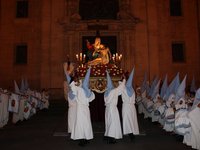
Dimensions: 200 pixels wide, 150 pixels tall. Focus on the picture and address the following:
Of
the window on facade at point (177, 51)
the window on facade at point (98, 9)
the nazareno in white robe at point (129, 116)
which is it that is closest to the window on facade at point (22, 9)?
the window on facade at point (98, 9)

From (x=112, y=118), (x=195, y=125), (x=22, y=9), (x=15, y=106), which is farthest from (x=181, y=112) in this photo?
(x=22, y=9)

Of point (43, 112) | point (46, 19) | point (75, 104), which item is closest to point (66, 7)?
point (46, 19)

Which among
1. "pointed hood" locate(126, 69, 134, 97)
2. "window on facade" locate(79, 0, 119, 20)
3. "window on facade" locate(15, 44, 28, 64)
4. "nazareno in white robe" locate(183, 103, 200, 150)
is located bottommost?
"nazareno in white robe" locate(183, 103, 200, 150)

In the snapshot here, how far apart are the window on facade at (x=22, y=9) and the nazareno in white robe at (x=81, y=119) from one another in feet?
51.5

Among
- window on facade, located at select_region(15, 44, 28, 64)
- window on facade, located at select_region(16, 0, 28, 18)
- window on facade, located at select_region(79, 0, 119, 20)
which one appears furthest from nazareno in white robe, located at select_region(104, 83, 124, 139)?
window on facade, located at select_region(16, 0, 28, 18)

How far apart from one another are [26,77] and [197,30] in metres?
14.9

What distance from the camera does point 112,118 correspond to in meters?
8.84

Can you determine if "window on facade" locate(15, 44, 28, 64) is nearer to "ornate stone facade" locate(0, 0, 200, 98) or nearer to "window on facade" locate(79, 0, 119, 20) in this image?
"ornate stone facade" locate(0, 0, 200, 98)

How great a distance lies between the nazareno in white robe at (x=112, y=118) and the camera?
28.5 ft

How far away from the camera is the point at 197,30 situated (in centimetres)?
2200

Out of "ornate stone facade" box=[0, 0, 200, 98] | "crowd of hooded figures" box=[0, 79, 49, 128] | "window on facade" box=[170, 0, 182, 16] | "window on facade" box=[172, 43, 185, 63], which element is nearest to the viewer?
"crowd of hooded figures" box=[0, 79, 49, 128]

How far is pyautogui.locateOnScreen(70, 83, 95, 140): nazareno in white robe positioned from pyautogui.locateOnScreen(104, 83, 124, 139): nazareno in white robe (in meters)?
0.63

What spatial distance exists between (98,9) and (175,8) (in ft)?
22.1

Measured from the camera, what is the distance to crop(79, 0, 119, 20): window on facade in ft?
71.9
